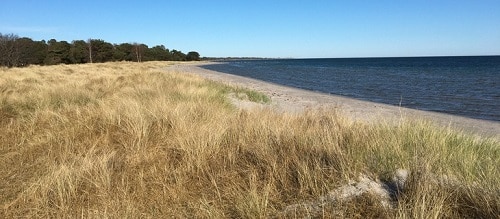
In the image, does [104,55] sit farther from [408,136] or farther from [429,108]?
[408,136]

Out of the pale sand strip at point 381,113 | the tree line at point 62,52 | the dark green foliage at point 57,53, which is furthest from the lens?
the dark green foliage at point 57,53

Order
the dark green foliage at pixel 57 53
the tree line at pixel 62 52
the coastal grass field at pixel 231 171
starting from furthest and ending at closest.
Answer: the dark green foliage at pixel 57 53, the tree line at pixel 62 52, the coastal grass field at pixel 231 171

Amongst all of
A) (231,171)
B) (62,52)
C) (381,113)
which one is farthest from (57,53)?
(231,171)

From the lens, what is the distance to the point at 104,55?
2859 inches

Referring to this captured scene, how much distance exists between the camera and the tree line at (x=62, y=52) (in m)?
46.7

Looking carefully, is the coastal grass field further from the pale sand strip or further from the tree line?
the tree line

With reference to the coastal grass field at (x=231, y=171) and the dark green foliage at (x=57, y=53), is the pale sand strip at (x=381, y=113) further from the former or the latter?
the dark green foliage at (x=57, y=53)

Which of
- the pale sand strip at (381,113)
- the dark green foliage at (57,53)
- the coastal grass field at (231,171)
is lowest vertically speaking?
the pale sand strip at (381,113)

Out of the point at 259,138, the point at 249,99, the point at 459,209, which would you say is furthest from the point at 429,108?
the point at 459,209

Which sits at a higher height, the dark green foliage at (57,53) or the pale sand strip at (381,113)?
the dark green foliage at (57,53)

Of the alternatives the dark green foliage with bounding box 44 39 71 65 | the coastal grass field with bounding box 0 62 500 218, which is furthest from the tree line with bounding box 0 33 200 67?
the coastal grass field with bounding box 0 62 500 218

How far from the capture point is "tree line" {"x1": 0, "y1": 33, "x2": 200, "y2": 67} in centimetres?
4666

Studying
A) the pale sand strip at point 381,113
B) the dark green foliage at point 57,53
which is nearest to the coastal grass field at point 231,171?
the pale sand strip at point 381,113

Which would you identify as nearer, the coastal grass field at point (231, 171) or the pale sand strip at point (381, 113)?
the coastal grass field at point (231, 171)
